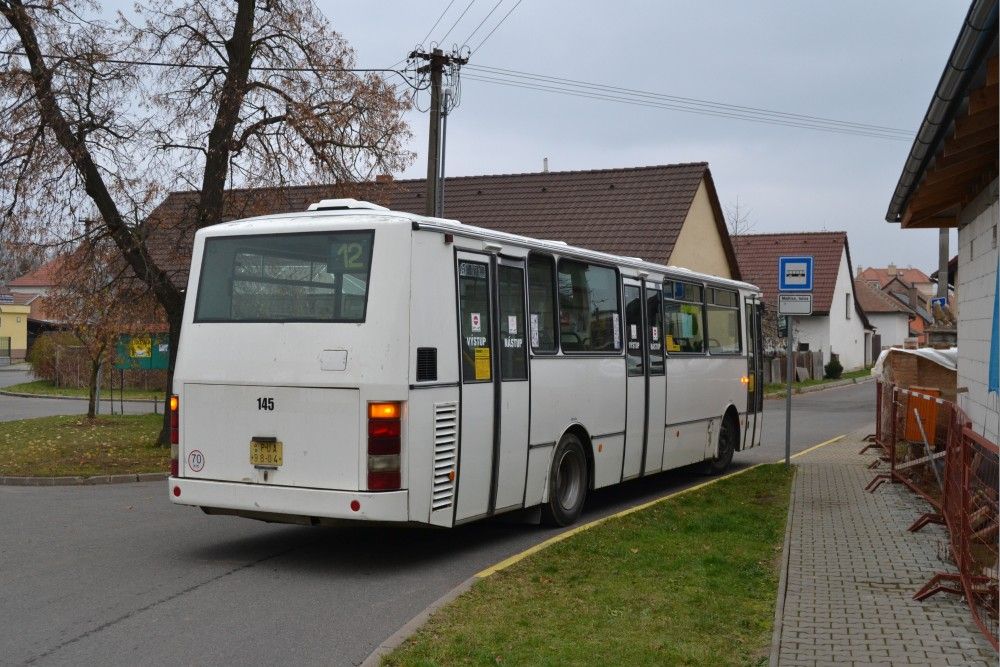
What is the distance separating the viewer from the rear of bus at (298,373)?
8586mm

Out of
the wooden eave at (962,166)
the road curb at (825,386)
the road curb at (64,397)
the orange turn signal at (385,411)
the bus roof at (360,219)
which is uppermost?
the wooden eave at (962,166)

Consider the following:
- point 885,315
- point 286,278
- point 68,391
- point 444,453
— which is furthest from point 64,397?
point 885,315

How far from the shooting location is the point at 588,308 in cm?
1205

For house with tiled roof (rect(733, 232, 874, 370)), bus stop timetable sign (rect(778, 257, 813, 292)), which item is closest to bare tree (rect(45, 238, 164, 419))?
bus stop timetable sign (rect(778, 257, 813, 292))

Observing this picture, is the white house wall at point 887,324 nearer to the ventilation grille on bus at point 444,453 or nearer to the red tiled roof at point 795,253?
the red tiled roof at point 795,253

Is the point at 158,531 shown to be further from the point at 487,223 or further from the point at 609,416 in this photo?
the point at 487,223

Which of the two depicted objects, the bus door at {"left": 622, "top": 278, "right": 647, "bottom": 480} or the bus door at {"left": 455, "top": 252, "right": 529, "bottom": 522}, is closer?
the bus door at {"left": 455, "top": 252, "right": 529, "bottom": 522}

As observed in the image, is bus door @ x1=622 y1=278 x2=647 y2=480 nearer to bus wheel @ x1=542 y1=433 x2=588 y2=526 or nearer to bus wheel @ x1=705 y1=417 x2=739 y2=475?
bus wheel @ x1=542 y1=433 x2=588 y2=526

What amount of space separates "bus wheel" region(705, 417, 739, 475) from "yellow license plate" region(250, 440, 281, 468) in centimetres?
900

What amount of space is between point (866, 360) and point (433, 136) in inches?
2167

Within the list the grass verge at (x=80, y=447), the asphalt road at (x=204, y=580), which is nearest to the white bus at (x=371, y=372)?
the asphalt road at (x=204, y=580)

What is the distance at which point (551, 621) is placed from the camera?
7.05 meters

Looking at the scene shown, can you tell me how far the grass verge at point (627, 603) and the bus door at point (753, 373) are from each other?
262 inches

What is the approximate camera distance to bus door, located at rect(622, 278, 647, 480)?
13.0 metres
